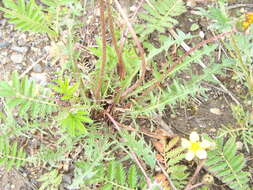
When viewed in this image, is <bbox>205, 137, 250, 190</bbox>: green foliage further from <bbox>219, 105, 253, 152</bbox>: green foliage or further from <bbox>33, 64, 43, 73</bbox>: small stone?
<bbox>33, 64, 43, 73</bbox>: small stone

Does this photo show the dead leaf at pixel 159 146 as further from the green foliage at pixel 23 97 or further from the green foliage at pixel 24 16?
the green foliage at pixel 24 16

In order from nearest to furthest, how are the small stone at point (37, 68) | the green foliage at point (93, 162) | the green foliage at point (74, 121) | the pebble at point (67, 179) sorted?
the green foliage at point (74, 121), the green foliage at point (93, 162), the pebble at point (67, 179), the small stone at point (37, 68)

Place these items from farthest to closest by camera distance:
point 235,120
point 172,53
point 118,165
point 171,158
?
point 172,53 < point 235,120 < point 171,158 < point 118,165

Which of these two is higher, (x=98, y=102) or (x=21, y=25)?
(x=21, y=25)

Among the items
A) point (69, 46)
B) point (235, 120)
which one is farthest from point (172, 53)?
point (69, 46)

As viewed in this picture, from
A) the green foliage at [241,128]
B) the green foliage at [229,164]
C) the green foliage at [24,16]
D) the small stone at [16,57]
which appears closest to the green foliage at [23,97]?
the green foliage at [24,16]

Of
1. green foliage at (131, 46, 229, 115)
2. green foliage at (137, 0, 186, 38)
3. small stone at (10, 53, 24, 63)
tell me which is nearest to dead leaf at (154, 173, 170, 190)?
green foliage at (131, 46, 229, 115)

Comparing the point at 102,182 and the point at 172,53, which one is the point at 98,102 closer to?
the point at 102,182

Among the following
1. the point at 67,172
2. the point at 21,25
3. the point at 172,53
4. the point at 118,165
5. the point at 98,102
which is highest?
the point at 21,25
